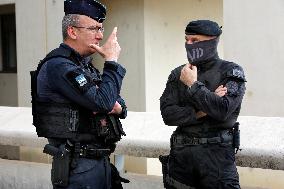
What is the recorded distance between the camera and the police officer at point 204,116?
129 inches

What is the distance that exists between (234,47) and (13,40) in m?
5.31

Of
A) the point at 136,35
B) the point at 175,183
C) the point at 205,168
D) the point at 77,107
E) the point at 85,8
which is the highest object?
the point at 136,35

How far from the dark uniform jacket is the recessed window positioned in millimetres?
6157

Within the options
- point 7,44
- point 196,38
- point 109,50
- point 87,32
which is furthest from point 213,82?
point 7,44

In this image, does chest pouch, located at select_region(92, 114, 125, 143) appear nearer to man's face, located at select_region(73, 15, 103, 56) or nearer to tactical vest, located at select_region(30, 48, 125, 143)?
tactical vest, located at select_region(30, 48, 125, 143)

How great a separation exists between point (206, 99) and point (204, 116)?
0.66ft

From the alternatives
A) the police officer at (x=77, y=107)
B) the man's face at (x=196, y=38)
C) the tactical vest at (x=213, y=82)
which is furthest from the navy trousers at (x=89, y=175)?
the man's face at (x=196, y=38)

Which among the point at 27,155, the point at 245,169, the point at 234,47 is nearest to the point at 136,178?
the point at 245,169

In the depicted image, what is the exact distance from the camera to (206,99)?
3.21 meters

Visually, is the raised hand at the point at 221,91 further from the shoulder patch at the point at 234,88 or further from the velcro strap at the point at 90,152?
the velcro strap at the point at 90,152

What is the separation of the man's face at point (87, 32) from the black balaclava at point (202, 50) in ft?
2.68

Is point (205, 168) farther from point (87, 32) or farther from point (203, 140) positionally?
point (87, 32)

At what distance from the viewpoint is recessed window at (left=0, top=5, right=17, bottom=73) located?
30.0 ft

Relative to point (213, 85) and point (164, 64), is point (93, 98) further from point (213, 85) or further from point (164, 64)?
point (164, 64)
